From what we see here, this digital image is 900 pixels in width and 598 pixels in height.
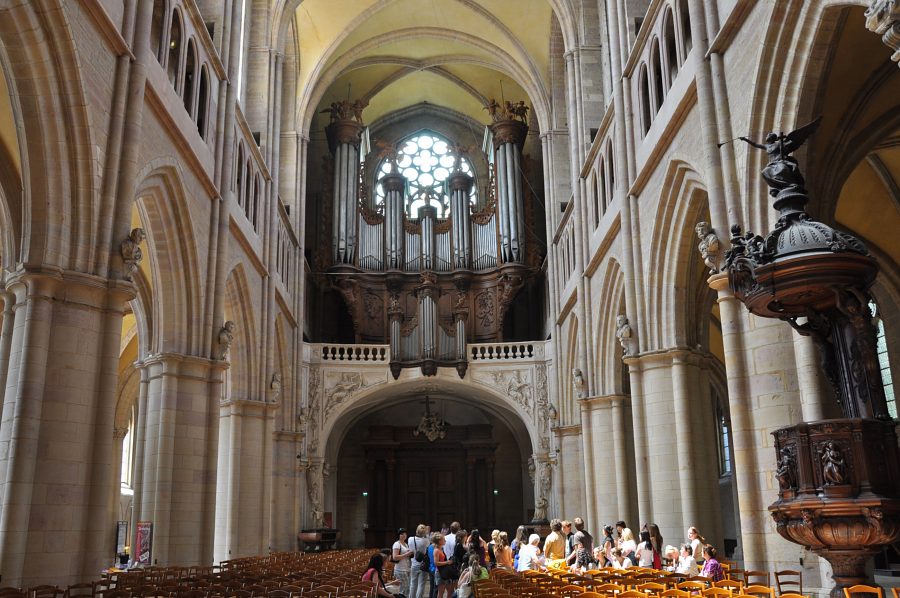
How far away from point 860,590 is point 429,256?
83.1 feet

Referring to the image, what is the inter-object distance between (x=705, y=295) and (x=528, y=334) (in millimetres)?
14876

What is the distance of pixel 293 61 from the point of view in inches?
1112

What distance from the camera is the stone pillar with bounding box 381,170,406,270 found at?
31.6 metres

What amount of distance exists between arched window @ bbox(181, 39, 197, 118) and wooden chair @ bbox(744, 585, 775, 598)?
12.5m

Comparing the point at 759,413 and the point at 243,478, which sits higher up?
the point at 759,413

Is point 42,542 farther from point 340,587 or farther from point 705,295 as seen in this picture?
point 705,295

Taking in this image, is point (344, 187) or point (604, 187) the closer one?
point (604, 187)

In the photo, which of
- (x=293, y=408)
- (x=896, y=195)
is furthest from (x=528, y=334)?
(x=896, y=195)

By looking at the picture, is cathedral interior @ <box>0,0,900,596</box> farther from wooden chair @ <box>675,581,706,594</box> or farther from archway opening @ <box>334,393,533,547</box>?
wooden chair @ <box>675,581,706,594</box>

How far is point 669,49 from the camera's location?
1528 centimetres

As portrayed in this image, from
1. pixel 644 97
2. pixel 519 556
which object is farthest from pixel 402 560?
pixel 644 97

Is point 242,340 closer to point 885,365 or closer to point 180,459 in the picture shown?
point 180,459

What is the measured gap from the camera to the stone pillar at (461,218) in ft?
104

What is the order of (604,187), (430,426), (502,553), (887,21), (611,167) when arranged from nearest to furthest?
1. (887,21)
2. (502,553)
3. (611,167)
4. (604,187)
5. (430,426)
